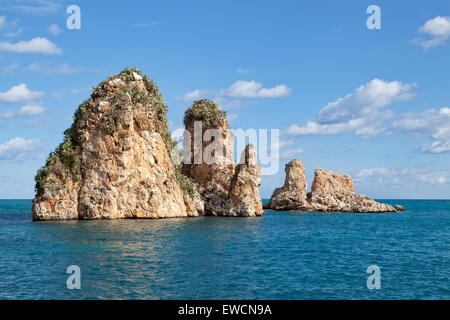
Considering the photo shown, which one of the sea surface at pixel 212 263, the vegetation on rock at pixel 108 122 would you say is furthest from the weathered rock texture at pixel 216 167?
the sea surface at pixel 212 263

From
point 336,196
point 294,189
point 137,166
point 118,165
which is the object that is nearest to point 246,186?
point 137,166

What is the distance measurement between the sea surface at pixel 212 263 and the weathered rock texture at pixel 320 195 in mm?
42806

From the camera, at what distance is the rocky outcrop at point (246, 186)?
62.0m

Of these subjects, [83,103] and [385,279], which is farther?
[83,103]

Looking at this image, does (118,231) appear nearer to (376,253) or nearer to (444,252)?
(376,253)

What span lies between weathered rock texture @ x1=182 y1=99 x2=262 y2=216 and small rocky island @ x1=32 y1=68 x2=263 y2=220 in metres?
1.82

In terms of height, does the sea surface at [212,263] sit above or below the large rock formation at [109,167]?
below

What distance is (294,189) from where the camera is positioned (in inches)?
3487

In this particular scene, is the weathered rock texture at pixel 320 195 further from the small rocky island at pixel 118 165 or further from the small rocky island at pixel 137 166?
the small rocky island at pixel 118 165

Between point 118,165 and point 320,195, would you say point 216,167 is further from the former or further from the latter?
point 320,195
